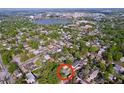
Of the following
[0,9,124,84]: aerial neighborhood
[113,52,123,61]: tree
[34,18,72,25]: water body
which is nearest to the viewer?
[0,9,124,84]: aerial neighborhood

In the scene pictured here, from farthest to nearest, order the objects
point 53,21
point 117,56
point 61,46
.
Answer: point 53,21 → point 61,46 → point 117,56

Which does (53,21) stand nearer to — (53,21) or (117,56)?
(53,21)

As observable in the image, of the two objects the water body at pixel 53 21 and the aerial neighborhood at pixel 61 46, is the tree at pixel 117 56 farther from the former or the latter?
the water body at pixel 53 21

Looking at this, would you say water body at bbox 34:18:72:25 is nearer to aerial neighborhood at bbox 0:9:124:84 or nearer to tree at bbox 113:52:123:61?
aerial neighborhood at bbox 0:9:124:84

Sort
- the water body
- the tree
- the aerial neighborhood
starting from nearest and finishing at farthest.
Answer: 1. the aerial neighborhood
2. the tree
3. the water body

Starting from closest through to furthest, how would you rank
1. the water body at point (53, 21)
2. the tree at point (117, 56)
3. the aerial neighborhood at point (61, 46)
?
the aerial neighborhood at point (61, 46) → the tree at point (117, 56) → the water body at point (53, 21)

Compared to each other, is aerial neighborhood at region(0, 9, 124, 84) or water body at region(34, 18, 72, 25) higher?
water body at region(34, 18, 72, 25)

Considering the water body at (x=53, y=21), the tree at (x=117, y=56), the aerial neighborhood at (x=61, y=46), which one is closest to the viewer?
the aerial neighborhood at (x=61, y=46)

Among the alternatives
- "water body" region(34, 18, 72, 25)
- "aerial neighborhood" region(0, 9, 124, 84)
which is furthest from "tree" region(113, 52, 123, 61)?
"water body" region(34, 18, 72, 25)

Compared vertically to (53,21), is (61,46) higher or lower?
lower

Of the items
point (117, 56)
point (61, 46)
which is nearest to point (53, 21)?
point (61, 46)

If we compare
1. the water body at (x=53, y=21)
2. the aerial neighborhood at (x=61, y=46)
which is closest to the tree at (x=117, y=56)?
the aerial neighborhood at (x=61, y=46)

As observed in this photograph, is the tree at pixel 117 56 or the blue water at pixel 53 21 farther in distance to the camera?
the blue water at pixel 53 21

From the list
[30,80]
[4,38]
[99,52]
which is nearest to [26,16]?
[4,38]
